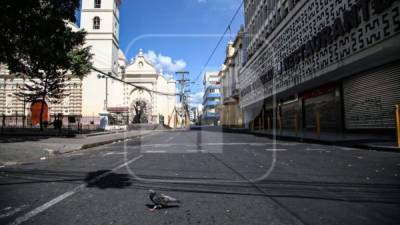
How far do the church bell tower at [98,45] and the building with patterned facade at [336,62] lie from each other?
89.5ft

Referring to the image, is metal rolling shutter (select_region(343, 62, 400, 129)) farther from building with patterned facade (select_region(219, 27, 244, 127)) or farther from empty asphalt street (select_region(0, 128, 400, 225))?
building with patterned facade (select_region(219, 27, 244, 127))

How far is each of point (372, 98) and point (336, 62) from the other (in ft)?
8.87

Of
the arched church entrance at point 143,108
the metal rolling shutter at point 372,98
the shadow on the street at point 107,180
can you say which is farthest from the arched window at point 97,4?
the shadow on the street at point 107,180

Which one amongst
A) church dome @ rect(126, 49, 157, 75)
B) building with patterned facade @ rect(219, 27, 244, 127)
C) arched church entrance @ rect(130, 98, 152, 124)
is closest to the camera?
building with patterned facade @ rect(219, 27, 244, 127)

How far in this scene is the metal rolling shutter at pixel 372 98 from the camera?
13.7 m

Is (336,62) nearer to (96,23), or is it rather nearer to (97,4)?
(96,23)

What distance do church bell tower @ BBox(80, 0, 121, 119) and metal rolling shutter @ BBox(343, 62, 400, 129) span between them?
36850 mm

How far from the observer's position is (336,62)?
15.2 metres

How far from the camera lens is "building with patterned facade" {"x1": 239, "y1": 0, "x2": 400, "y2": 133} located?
12633 millimetres

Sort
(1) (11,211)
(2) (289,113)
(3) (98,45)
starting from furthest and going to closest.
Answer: (3) (98,45), (2) (289,113), (1) (11,211)

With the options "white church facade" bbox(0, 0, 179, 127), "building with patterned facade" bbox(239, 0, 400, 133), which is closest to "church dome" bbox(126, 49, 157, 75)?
"white church facade" bbox(0, 0, 179, 127)

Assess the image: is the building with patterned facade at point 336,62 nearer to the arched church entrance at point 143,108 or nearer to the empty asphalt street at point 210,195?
the empty asphalt street at point 210,195

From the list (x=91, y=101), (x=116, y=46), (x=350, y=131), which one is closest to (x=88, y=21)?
(x=116, y=46)

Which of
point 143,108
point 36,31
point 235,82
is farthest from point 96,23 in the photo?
point 36,31
